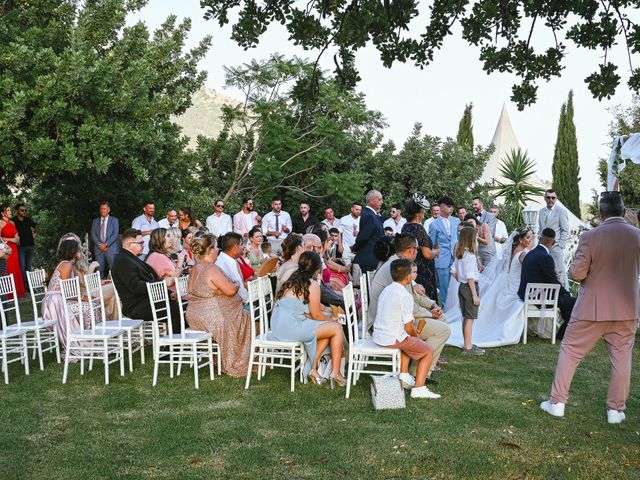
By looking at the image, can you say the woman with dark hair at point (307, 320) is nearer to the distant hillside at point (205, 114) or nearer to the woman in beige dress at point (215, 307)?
the woman in beige dress at point (215, 307)

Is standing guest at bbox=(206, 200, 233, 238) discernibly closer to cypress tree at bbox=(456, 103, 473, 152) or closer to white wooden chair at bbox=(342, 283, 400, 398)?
white wooden chair at bbox=(342, 283, 400, 398)

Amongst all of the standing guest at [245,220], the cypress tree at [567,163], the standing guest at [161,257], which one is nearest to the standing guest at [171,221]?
the standing guest at [245,220]

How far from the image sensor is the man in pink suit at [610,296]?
543cm

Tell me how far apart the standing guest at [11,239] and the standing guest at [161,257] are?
560cm

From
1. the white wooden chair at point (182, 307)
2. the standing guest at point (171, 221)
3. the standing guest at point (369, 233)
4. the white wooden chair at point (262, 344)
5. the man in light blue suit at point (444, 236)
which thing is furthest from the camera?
the standing guest at point (171, 221)

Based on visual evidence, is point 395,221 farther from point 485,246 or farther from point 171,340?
point 171,340

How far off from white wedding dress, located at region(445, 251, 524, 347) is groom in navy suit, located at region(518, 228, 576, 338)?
0.31 m

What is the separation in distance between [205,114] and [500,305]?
15145 millimetres

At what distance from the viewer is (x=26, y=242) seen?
535 inches

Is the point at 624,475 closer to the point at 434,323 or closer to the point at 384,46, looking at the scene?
the point at 434,323

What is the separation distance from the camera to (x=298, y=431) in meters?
5.31

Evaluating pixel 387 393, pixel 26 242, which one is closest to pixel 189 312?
pixel 387 393

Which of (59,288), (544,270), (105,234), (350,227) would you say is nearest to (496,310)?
(544,270)

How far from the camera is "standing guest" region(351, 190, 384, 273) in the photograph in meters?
8.92
